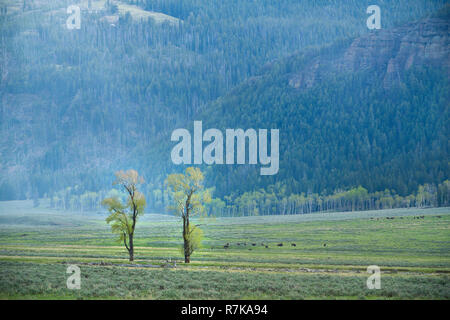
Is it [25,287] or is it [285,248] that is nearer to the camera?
[25,287]

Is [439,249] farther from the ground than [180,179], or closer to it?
closer to it

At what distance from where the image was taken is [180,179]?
206 ft

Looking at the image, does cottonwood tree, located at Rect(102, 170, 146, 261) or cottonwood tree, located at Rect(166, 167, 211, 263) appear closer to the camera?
cottonwood tree, located at Rect(102, 170, 146, 261)

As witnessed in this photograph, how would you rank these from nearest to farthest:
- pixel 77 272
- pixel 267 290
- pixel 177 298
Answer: pixel 177 298 → pixel 267 290 → pixel 77 272

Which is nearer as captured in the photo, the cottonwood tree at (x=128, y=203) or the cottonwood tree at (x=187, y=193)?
the cottonwood tree at (x=128, y=203)

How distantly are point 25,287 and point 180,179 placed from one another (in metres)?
24.1

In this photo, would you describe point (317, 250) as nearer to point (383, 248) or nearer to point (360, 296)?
point (383, 248)

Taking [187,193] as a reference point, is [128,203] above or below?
below

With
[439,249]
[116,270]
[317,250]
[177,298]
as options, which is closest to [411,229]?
[439,249]

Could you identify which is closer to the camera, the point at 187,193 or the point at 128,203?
the point at 128,203
